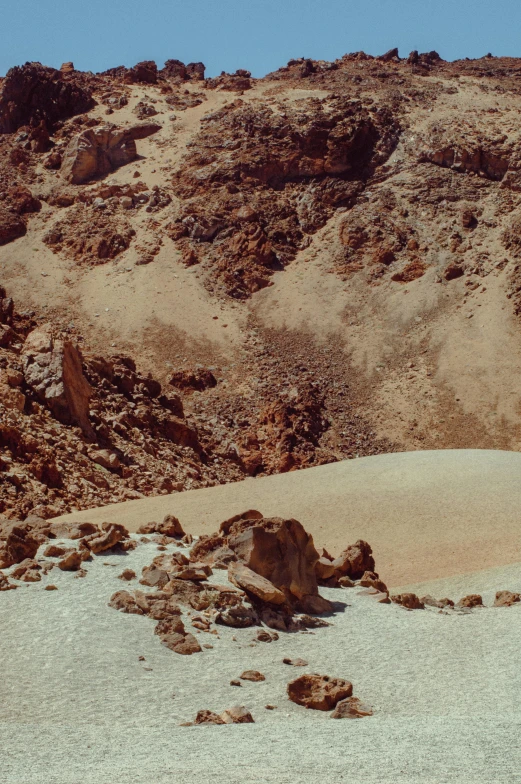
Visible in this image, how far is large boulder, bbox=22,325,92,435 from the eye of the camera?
19609 mm

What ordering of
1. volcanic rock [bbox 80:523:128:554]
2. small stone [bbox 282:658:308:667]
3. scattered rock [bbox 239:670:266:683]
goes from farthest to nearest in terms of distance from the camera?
volcanic rock [bbox 80:523:128:554]
small stone [bbox 282:658:308:667]
scattered rock [bbox 239:670:266:683]

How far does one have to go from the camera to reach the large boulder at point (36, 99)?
5194 cm

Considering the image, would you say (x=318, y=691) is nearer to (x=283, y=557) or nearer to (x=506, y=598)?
(x=283, y=557)

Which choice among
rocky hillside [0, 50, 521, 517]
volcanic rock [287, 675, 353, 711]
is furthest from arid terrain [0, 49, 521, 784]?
rocky hillside [0, 50, 521, 517]

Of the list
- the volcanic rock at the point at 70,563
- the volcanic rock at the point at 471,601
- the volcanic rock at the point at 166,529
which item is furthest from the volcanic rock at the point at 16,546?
the volcanic rock at the point at 471,601

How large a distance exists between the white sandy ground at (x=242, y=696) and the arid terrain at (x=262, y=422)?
4 centimetres

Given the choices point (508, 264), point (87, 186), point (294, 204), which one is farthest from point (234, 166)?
point (508, 264)

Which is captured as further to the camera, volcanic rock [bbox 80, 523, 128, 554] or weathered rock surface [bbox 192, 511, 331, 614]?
volcanic rock [bbox 80, 523, 128, 554]

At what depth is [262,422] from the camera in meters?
30.1

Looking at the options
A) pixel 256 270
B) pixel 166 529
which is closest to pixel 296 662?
pixel 166 529

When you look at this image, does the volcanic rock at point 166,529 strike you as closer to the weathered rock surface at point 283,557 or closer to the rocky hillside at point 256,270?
the weathered rock surface at point 283,557

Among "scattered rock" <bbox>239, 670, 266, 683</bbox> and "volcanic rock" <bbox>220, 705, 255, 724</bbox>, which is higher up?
"scattered rock" <bbox>239, 670, 266, 683</bbox>

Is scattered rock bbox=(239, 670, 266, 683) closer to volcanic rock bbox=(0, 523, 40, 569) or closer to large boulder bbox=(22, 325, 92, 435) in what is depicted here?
volcanic rock bbox=(0, 523, 40, 569)

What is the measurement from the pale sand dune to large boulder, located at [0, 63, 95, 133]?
130 ft
